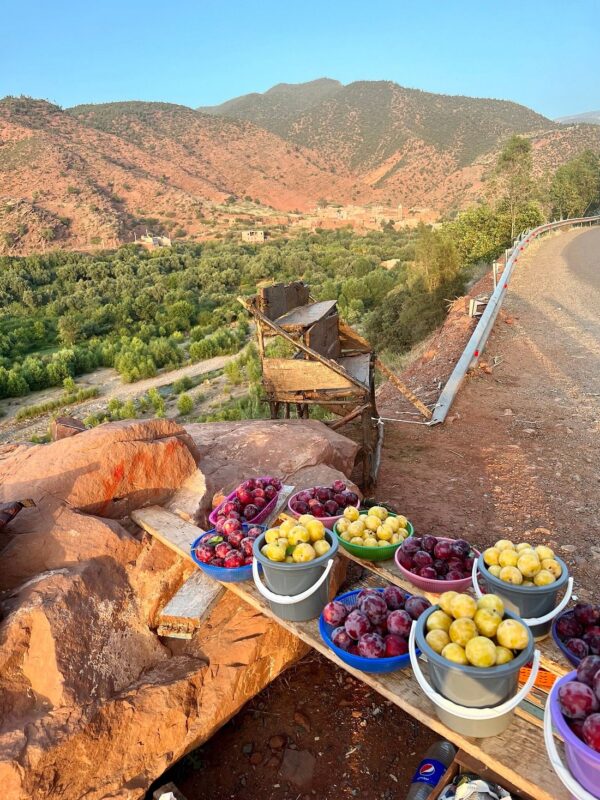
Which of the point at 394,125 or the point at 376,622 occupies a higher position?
the point at 394,125

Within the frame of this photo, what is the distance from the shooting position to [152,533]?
3402 mm

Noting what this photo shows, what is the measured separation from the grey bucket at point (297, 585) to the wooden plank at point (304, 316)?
344 cm

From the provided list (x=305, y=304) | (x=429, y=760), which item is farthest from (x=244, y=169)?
(x=429, y=760)

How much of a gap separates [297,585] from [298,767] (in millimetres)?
1364

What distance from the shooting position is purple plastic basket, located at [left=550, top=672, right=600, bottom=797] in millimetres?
1413

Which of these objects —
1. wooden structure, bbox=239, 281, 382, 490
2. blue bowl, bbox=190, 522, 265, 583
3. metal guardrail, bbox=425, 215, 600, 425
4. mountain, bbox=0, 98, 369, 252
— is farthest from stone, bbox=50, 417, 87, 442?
mountain, bbox=0, 98, 369, 252

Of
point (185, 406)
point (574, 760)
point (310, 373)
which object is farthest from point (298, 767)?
point (185, 406)

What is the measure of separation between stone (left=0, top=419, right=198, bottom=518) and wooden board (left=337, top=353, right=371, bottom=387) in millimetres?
2756

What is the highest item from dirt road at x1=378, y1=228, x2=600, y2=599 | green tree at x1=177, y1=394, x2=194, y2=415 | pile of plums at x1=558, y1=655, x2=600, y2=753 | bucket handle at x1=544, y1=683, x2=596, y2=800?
pile of plums at x1=558, y1=655, x2=600, y2=753

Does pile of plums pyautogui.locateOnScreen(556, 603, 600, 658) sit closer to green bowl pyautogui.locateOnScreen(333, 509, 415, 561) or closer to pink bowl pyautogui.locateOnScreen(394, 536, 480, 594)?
pink bowl pyautogui.locateOnScreen(394, 536, 480, 594)

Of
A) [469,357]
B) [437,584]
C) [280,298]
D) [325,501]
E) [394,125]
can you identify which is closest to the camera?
[437,584]

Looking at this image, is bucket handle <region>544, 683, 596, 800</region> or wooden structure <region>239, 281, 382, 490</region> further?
wooden structure <region>239, 281, 382, 490</region>

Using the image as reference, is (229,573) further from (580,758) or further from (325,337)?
(325,337)

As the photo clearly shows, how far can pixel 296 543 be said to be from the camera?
2514 mm
